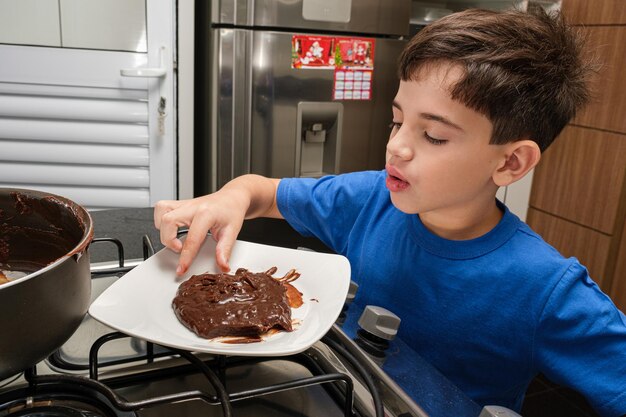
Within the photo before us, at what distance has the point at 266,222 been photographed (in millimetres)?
2047

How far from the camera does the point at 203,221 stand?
0.76 m

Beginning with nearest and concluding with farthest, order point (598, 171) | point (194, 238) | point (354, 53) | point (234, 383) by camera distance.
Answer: point (234, 383), point (194, 238), point (354, 53), point (598, 171)

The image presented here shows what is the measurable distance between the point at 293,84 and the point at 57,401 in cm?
163

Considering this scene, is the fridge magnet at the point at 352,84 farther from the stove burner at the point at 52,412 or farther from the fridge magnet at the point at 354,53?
the stove burner at the point at 52,412

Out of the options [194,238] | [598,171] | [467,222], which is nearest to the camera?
[194,238]

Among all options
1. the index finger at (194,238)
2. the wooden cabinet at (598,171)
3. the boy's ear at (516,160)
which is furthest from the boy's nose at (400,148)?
the wooden cabinet at (598,171)

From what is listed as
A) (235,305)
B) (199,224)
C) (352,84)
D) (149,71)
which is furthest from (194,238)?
(352,84)

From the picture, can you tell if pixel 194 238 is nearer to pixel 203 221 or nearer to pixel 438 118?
pixel 203 221

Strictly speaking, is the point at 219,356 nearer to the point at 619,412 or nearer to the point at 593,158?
the point at 619,412

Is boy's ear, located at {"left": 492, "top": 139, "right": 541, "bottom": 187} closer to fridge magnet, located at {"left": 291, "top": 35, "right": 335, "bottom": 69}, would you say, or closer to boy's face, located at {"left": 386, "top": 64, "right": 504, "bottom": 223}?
boy's face, located at {"left": 386, "top": 64, "right": 504, "bottom": 223}

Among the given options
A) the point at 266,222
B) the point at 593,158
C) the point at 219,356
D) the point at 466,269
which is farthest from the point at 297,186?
the point at 593,158

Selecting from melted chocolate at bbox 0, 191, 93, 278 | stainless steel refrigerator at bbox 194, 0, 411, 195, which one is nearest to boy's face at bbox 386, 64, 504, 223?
melted chocolate at bbox 0, 191, 93, 278

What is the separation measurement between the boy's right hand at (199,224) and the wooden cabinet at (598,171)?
1.68m

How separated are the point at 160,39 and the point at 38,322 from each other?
1.65 meters
